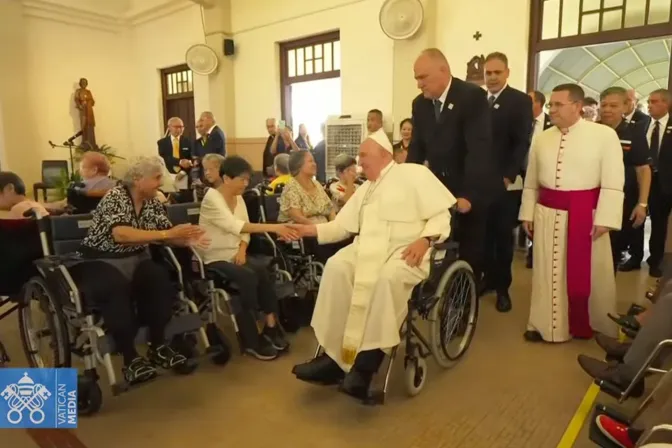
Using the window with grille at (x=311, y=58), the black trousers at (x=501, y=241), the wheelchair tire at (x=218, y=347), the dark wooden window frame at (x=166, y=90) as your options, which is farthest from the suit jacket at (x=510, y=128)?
the dark wooden window frame at (x=166, y=90)

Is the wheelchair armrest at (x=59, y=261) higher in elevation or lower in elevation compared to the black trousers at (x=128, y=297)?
higher

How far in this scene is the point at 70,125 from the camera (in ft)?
31.8

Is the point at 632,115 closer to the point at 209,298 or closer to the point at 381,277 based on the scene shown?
the point at 381,277

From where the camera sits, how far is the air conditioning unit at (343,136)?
6.48m

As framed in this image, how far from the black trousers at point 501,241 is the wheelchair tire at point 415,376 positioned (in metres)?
1.32

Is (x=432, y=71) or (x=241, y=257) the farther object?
(x=241, y=257)

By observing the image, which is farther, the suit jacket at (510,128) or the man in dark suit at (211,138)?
the man in dark suit at (211,138)

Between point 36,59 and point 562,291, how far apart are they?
9.69m

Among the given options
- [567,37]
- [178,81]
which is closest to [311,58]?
[178,81]

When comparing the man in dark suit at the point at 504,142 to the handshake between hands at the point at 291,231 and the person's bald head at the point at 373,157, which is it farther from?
the handshake between hands at the point at 291,231

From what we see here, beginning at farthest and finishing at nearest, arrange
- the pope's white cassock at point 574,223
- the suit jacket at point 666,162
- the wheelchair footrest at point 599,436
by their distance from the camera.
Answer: the suit jacket at point 666,162, the pope's white cassock at point 574,223, the wheelchair footrest at point 599,436

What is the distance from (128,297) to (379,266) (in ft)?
3.56

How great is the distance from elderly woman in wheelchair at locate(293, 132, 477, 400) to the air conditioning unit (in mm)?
3976

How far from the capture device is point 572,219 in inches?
109
